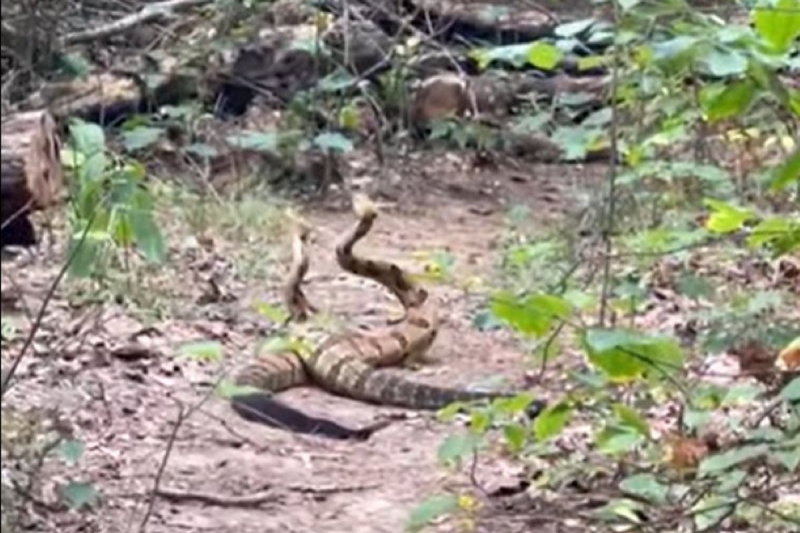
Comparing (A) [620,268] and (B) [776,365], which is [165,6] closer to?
(B) [776,365]

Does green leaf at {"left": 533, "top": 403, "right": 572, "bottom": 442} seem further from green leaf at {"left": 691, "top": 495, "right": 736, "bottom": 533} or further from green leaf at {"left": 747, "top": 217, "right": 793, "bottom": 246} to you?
green leaf at {"left": 747, "top": 217, "right": 793, "bottom": 246}

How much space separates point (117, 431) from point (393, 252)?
12.1 ft

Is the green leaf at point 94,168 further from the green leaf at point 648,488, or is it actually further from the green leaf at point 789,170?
the green leaf at point 648,488

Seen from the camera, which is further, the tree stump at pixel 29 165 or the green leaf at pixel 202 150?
the green leaf at pixel 202 150

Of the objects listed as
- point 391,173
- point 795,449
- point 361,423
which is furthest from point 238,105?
point 795,449

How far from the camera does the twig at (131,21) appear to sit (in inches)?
182

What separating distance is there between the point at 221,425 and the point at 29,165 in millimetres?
2945

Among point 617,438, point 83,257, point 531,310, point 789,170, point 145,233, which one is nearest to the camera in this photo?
point 145,233

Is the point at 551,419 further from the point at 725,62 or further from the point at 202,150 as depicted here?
the point at 202,150

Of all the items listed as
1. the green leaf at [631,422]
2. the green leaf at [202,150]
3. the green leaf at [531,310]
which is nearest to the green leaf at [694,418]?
the green leaf at [631,422]

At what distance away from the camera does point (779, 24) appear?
350cm

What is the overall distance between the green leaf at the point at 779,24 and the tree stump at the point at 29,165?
1389 mm

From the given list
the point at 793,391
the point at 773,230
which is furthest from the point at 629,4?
the point at 793,391

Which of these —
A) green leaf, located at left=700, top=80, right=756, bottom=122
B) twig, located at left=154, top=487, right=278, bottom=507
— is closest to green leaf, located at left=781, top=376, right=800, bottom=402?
green leaf, located at left=700, top=80, right=756, bottom=122
